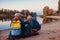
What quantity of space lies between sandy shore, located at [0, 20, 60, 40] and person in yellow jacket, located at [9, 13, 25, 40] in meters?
0.08

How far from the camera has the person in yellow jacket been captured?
124 cm

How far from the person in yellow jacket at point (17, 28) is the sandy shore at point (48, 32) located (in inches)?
3.1

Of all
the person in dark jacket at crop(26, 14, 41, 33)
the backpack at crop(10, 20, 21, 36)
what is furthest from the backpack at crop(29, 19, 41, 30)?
the backpack at crop(10, 20, 21, 36)

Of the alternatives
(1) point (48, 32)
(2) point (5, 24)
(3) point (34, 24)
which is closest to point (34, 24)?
(3) point (34, 24)

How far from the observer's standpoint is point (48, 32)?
1.28m

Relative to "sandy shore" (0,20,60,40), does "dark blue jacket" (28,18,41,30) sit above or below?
above

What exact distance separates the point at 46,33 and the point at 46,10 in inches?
9.6

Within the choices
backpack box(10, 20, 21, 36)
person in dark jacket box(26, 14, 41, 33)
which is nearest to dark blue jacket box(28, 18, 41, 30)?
person in dark jacket box(26, 14, 41, 33)

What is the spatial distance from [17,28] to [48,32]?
0.33m

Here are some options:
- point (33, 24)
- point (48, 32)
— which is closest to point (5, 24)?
point (33, 24)

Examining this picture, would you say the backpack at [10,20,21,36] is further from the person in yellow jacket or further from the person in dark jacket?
the person in dark jacket

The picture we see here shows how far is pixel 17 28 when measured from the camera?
1243 mm

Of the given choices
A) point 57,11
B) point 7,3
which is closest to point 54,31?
point 57,11

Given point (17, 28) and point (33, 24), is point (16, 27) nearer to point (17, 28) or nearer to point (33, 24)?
point (17, 28)
